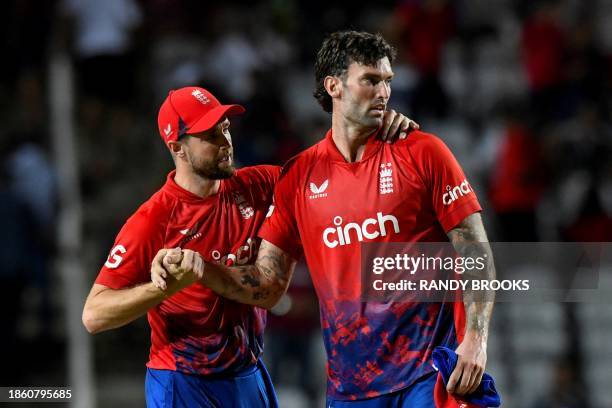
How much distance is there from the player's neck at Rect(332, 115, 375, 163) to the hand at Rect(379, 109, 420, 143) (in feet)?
0.25

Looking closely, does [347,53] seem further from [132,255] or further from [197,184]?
[132,255]

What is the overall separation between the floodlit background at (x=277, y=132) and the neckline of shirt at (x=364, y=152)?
11.0 ft

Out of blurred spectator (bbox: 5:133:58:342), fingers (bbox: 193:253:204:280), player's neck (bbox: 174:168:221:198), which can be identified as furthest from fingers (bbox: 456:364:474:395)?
blurred spectator (bbox: 5:133:58:342)

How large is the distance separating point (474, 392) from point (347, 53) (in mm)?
1792

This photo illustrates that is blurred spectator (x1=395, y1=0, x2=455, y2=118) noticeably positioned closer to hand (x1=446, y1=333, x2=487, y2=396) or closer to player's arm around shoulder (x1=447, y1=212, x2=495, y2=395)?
player's arm around shoulder (x1=447, y1=212, x2=495, y2=395)

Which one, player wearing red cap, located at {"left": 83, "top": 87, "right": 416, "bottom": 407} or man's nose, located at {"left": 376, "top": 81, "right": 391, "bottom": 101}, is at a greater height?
man's nose, located at {"left": 376, "top": 81, "right": 391, "bottom": 101}

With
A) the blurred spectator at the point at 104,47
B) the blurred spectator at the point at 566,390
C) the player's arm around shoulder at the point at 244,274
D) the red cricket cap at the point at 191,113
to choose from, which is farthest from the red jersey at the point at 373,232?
the blurred spectator at the point at 104,47

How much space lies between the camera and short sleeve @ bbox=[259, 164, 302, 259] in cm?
615

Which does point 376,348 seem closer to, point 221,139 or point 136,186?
point 221,139

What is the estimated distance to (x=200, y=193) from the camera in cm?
625

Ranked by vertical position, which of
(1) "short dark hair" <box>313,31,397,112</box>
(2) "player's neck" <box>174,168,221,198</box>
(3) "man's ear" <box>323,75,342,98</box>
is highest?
(1) "short dark hair" <box>313,31,397,112</box>

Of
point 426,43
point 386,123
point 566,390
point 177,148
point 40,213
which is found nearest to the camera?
point 386,123

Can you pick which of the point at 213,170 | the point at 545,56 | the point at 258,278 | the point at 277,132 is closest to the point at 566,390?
→ the point at 277,132

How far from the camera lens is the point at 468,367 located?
542 cm
